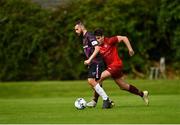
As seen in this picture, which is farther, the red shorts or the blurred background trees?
the blurred background trees

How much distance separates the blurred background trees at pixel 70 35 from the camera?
33656mm

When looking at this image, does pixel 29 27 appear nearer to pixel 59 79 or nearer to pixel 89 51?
pixel 59 79

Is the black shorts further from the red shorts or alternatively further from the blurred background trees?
the blurred background trees

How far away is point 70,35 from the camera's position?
34000 mm

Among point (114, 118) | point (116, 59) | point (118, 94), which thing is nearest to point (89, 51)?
point (116, 59)

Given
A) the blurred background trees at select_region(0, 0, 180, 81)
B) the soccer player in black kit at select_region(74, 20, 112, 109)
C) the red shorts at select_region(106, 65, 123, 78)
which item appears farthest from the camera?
the blurred background trees at select_region(0, 0, 180, 81)

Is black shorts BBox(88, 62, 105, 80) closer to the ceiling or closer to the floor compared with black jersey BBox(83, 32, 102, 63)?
closer to the floor

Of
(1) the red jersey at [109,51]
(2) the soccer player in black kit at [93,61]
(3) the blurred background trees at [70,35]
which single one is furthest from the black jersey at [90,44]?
(3) the blurred background trees at [70,35]

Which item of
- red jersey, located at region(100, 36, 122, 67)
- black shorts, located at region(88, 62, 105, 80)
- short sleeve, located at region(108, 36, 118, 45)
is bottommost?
black shorts, located at region(88, 62, 105, 80)

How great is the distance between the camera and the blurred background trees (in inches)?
1325

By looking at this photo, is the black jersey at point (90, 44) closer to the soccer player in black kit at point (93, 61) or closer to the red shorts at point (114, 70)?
the soccer player in black kit at point (93, 61)

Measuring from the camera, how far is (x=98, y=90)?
17109 mm

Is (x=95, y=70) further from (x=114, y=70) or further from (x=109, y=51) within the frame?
(x=109, y=51)

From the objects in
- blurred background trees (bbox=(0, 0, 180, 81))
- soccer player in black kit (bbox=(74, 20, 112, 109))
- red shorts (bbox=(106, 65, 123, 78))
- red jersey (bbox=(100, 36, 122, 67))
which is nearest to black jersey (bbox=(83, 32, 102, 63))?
soccer player in black kit (bbox=(74, 20, 112, 109))
